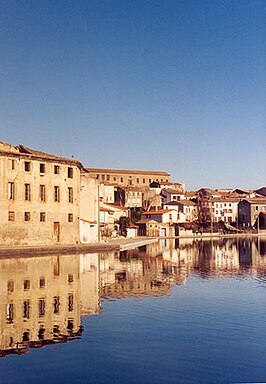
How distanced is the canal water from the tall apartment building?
39.8ft

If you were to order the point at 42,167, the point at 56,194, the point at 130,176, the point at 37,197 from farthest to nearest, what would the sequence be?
the point at 130,176 < the point at 56,194 < the point at 42,167 < the point at 37,197

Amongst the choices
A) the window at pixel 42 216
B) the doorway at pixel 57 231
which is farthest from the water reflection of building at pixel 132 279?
the doorway at pixel 57 231

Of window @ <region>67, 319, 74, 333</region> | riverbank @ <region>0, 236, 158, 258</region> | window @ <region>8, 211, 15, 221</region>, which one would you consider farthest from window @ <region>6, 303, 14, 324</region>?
window @ <region>8, 211, 15, 221</region>

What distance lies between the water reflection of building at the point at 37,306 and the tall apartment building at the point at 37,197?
30.1ft

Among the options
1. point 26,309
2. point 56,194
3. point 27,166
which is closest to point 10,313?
point 26,309

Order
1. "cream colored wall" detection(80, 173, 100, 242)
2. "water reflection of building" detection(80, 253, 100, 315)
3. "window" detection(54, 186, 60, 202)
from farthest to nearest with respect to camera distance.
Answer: "cream colored wall" detection(80, 173, 100, 242)
"window" detection(54, 186, 60, 202)
"water reflection of building" detection(80, 253, 100, 315)

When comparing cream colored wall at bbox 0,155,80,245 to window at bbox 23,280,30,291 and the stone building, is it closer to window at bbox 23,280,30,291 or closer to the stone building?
window at bbox 23,280,30,291

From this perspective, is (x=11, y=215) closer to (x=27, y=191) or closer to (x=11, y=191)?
(x=11, y=191)

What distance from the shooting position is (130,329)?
1075 cm

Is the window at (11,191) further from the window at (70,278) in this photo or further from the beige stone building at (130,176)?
the beige stone building at (130,176)

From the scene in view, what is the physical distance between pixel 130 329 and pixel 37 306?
10.8ft

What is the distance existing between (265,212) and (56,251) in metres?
60.8

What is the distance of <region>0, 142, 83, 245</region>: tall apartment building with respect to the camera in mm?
31578

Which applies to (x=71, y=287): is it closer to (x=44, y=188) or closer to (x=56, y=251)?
(x=56, y=251)
